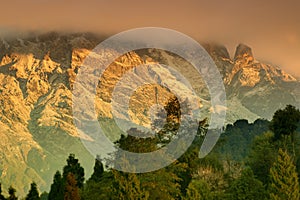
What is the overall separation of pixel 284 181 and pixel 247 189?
473 centimetres

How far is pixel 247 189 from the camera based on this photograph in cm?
7694

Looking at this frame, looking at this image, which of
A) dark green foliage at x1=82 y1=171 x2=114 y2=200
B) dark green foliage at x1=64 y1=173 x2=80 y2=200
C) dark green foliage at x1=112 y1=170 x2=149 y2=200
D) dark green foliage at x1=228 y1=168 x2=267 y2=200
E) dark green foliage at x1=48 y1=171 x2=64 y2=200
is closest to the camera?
dark green foliage at x1=112 y1=170 x2=149 y2=200

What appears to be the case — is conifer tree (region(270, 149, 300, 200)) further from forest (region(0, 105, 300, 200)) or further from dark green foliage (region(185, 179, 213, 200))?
dark green foliage (region(185, 179, 213, 200))

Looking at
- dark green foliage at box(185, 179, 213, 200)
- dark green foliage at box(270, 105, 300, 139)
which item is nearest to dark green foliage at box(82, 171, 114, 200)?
dark green foliage at box(185, 179, 213, 200)

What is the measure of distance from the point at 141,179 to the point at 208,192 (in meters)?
10.8

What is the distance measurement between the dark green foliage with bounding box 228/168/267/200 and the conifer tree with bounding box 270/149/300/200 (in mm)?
1978

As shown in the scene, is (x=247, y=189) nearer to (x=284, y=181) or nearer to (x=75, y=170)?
(x=284, y=181)

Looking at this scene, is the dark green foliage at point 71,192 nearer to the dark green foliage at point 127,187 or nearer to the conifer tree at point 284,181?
the dark green foliage at point 127,187

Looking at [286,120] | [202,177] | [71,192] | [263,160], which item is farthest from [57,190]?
[286,120]

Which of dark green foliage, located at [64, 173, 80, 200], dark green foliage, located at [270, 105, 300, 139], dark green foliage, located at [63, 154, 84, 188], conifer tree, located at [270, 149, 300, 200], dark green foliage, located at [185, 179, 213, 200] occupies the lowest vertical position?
dark green foliage, located at [63, 154, 84, 188]

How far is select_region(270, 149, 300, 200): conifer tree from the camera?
74.5 meters

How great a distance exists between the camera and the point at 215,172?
297 feet

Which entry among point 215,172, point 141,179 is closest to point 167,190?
point 141,179

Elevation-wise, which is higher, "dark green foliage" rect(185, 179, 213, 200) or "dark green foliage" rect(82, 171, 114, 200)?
"dark green foliage" rect(185, 179, 213, 200)
